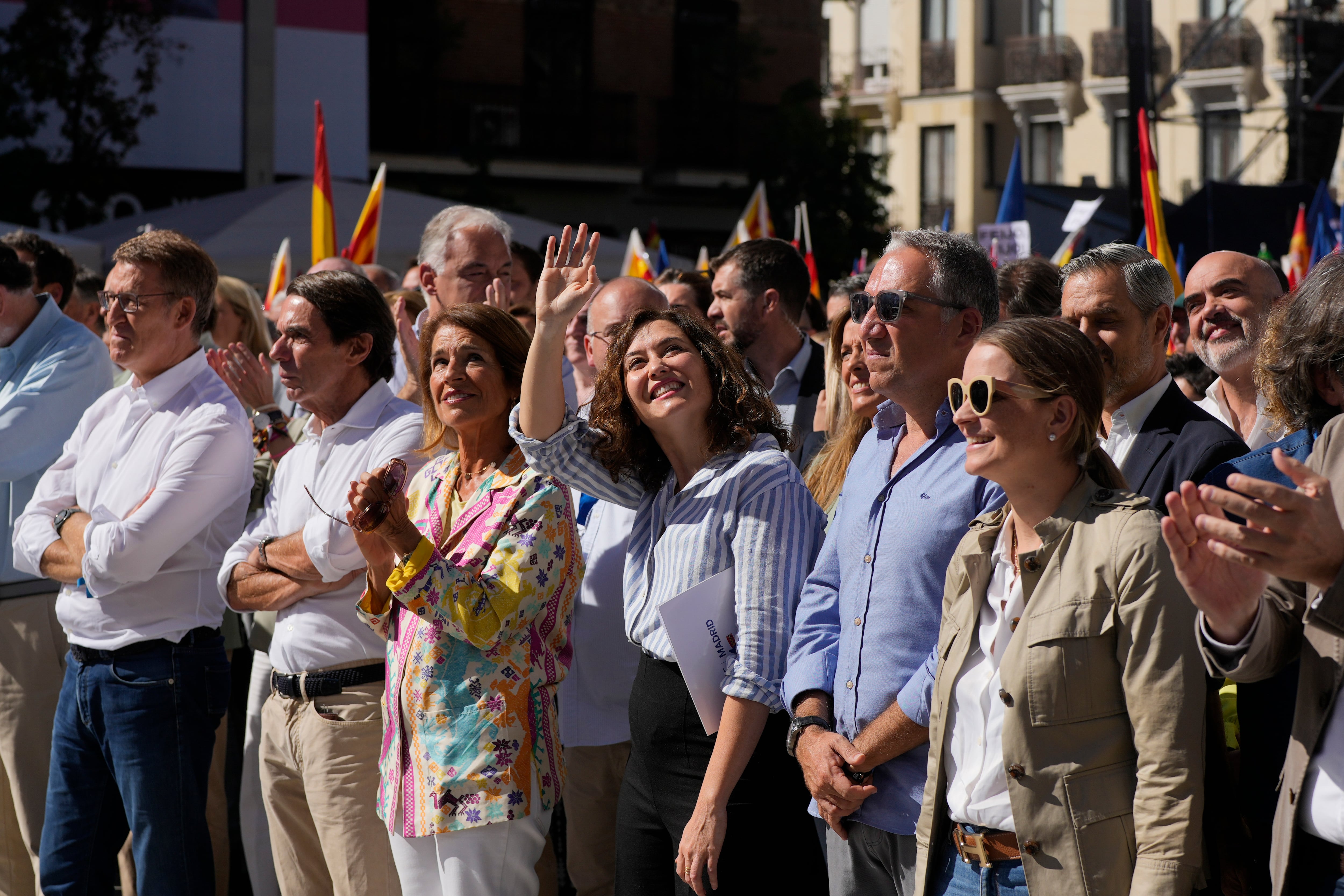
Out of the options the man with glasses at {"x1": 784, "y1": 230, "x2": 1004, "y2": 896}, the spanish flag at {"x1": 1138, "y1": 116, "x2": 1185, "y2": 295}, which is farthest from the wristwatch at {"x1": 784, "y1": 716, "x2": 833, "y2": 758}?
the spanish flag at {"x1": 1138, "y1": 116, "x2": 1185, "y2": 295}

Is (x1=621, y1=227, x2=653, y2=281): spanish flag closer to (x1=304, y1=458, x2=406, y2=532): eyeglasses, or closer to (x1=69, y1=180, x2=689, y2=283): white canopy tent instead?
(x1=69, y1=180, x2=689, y2=283): white canopy tent

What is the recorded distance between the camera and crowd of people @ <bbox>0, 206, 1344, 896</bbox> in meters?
2.42

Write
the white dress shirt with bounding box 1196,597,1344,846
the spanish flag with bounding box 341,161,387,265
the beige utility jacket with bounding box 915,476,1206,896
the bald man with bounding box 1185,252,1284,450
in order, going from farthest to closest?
the spanish flag with bounding box 341,161,387,265 → the bald man with bounding box 1185,252,1284,450 → the beige utility jacket with bounding box 915,476,1206,896 → the white dress shirt with bounding box 1196,597,1344,846

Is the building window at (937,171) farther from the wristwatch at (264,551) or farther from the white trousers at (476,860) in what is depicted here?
the white trousers at (476,860)

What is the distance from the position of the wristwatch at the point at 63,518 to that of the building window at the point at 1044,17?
34555 millimetres

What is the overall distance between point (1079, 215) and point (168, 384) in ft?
25.6

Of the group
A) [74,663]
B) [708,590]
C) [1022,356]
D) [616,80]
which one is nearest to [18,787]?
[74,663]

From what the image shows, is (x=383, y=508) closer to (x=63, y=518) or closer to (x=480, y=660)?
(x=480, y=660)

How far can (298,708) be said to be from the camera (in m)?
3.78

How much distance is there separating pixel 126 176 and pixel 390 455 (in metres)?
17.6

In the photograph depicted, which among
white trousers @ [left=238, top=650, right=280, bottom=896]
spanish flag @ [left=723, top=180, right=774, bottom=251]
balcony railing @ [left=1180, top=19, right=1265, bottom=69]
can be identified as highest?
balcony railing @ [left=1180, top=19, right=1265, bottom=69]

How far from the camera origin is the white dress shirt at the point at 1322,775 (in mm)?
2225

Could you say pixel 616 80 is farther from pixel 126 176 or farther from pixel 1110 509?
pixel 1110 509

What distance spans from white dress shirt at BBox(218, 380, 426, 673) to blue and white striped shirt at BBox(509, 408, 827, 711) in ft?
2.13
